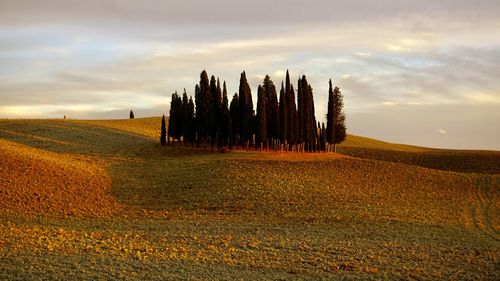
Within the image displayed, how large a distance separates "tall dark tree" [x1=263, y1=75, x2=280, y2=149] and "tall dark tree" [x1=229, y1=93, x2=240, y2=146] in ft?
13.0

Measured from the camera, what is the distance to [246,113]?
227 ft

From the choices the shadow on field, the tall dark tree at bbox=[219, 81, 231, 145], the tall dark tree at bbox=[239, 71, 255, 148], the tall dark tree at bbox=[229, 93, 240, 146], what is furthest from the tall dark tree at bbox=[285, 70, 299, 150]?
the shadow on field

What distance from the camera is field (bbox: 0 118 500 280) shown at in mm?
21031

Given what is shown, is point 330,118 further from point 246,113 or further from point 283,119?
point 246,113

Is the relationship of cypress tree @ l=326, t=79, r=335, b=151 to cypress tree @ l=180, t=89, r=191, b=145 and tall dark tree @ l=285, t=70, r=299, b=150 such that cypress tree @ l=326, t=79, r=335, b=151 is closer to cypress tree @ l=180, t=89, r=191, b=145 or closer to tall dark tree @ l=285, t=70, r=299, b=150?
tall dark tree @ l=285, t=70, r=299, b=150

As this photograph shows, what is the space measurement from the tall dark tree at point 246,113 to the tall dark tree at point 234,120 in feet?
2.54

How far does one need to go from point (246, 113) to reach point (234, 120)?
2.24m

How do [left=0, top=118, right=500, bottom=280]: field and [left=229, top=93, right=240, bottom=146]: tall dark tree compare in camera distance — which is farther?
[left=229, top=93, right=240, bottom=146]: tall dark tree

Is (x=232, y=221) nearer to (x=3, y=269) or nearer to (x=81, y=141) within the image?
(x=3, y=269)

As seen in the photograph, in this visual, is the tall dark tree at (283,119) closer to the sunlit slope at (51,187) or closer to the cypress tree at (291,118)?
the cypress tree at (291,118)

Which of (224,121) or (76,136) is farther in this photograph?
(76,136)

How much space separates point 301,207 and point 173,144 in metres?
37.6

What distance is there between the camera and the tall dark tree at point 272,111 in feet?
227

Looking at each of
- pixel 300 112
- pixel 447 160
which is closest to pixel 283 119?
pixel 300 112
